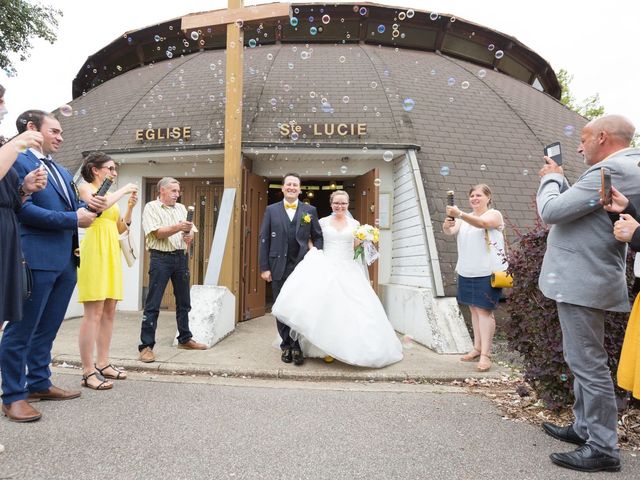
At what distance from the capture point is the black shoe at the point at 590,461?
2.81 m

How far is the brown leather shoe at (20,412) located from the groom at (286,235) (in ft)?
9.56

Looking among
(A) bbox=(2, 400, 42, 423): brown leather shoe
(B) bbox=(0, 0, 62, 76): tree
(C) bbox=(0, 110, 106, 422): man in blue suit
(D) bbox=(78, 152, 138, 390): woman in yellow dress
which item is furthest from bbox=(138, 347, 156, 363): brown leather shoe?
(B) bbox=(0, 0, 62, 76): tree

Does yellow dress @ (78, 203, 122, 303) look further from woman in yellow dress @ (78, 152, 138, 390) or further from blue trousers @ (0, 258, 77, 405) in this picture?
blue trousers @ (0, 258, 77, 405)

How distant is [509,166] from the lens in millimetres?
9516

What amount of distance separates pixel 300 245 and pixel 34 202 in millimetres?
3112

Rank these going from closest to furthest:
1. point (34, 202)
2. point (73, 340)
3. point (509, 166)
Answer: point (34, 202) < point (73, 340) < point (509, 166)

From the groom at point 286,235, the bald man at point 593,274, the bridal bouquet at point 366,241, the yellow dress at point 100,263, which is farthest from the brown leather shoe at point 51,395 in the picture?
the bald man at point 593,274

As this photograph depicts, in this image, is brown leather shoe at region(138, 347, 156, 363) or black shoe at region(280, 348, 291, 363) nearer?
brown leather shoe at region(138, 347, 156, 363)

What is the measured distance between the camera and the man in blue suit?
3.43 meters

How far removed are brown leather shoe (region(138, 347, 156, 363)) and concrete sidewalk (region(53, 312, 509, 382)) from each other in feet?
0.22

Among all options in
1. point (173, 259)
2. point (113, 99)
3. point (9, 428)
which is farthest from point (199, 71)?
point (9, 428)

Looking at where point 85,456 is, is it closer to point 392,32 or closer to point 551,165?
point 551,165

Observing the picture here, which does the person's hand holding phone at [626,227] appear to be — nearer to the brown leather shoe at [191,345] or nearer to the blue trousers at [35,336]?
the blue trousers at [35,336]

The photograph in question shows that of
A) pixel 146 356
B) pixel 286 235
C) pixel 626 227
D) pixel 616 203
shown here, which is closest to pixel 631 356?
pixel 626 227
